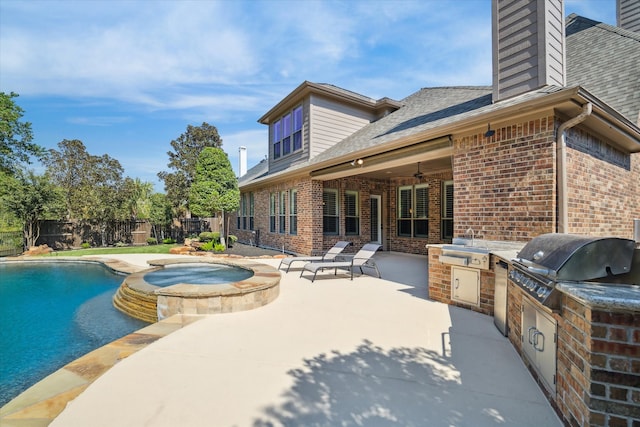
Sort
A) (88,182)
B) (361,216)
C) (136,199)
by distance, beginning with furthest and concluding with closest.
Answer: (88,182) < (136,199) < (361,216)

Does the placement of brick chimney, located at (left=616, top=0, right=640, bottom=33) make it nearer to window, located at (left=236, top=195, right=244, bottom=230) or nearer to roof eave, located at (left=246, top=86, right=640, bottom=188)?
roof eave, located at (left=246, top=86, right=640, bottom=188)

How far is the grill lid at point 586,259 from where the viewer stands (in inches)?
77.3

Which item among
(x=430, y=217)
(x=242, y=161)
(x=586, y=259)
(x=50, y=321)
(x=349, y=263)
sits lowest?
(x=50, y=321)

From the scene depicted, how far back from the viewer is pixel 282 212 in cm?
1268

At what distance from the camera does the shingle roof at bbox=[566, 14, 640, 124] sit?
611 centimetres

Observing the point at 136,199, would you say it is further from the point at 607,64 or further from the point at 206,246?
the point at 607,64

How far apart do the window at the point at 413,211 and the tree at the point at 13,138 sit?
77.6 ft

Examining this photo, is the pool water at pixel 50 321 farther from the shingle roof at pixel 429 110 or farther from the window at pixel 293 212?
the shingle roof at pixel 429 110

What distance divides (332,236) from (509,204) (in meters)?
6.85

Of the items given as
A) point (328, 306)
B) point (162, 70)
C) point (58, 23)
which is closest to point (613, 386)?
point (328, 306)

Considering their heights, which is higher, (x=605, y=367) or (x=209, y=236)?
(x=605, y=367)

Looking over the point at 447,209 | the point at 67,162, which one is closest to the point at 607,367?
the point at 447,209

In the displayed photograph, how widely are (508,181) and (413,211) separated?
669 centimetres

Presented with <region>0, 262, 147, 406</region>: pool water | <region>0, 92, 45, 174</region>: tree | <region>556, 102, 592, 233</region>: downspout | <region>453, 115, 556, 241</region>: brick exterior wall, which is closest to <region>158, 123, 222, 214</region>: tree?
<region>0, 92, 45, 174</region>: tree
